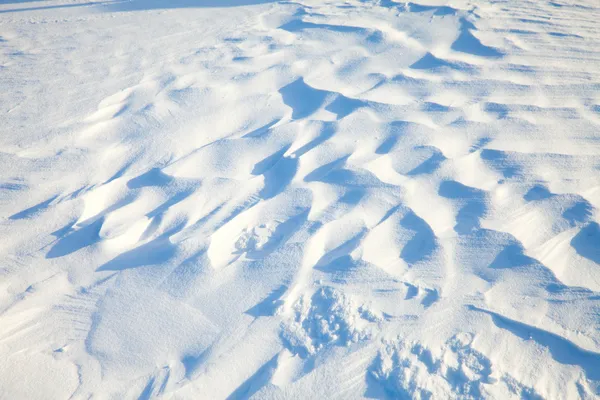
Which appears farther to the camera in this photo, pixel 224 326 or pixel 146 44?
pixel 146 44

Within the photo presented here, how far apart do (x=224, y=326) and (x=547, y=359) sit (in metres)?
1.12

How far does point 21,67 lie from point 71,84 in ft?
1.86

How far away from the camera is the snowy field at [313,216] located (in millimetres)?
1647

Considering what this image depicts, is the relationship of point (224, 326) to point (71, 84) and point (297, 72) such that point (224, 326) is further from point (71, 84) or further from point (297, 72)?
point (71, 84)

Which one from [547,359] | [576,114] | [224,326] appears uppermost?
[576,114]

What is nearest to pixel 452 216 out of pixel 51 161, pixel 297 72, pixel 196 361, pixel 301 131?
pixel 301 131

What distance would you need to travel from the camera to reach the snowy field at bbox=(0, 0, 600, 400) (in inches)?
64.9

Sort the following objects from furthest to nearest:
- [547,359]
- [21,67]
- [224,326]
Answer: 1. [21,67]
2. [224,326]
3. [547,359]

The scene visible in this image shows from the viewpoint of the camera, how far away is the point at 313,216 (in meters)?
2.10

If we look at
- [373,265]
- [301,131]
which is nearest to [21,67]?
[301,131]

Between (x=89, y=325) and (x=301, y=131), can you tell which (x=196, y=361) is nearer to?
(x=89, y=325)

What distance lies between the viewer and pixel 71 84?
10.2ft

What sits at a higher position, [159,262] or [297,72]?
[297,72]

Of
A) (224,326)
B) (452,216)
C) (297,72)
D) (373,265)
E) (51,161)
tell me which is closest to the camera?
(224,326)
